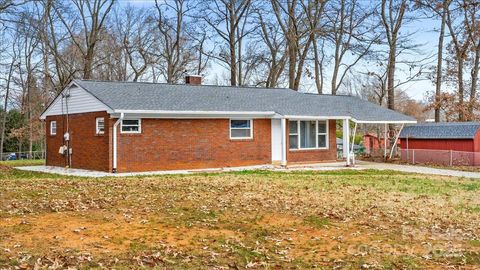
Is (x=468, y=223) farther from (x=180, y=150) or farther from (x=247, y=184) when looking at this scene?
(x=180, y=150)

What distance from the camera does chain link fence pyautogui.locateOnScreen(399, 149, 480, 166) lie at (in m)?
23.6

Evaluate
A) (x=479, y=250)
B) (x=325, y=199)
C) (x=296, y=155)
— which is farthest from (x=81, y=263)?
(x=296, y=155)

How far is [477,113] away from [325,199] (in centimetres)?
2775

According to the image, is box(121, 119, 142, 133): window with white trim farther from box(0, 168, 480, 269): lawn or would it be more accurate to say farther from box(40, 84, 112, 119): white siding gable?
box(0, 168, 480, 269): lawn

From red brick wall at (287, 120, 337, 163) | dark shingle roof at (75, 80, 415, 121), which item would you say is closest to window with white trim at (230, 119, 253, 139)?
dark shingle roof at (75, 80, 415, 121)

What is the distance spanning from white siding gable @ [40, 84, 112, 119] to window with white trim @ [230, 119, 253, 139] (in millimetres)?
5630

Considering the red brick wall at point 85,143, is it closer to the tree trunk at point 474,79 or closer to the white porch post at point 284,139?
the white porch post at point 284,139

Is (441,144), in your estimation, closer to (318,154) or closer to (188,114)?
(318,154)

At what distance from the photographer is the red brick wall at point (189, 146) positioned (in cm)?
1841

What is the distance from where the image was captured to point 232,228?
767cm

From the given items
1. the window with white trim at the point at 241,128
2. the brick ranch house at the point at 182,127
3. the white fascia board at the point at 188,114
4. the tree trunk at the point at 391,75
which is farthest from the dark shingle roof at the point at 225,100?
the tree trunk at the point at 391,75

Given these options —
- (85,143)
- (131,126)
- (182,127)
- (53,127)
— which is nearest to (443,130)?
(182,127)

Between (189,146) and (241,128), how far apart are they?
2.72 meters

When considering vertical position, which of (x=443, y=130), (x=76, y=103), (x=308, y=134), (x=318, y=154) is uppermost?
(x=76, y=103)
